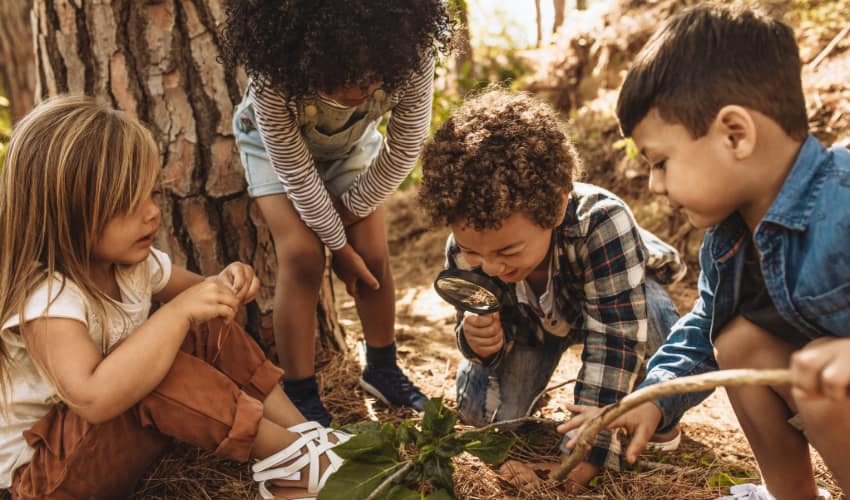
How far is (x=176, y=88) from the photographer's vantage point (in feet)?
8.02

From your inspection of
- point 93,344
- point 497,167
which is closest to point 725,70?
point 497,167

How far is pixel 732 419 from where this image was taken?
2.40m

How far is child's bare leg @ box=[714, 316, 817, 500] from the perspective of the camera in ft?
5.16

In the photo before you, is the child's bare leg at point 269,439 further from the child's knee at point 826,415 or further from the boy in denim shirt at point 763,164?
the child's knee at point 826,415

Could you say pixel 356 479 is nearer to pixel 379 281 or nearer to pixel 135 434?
pixel 135 434

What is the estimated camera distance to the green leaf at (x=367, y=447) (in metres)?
1.65

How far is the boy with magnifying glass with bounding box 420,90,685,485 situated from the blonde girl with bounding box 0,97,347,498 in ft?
2.26

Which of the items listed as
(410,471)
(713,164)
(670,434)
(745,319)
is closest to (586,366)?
(670,434)

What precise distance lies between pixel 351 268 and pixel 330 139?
45 cm

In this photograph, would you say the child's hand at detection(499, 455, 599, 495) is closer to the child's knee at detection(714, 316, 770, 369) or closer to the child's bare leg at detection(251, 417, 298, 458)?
the child's knee at detection(714, 316, 770, 369)

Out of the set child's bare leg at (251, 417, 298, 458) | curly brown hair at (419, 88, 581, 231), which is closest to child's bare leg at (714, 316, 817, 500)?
curly brown hair at (419, 88, 581, 231)

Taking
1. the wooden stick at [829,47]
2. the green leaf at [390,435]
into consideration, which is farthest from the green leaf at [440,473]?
the wooden stick at [829,47]

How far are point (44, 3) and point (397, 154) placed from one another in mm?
1401

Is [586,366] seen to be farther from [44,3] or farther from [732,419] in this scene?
[44,3]
